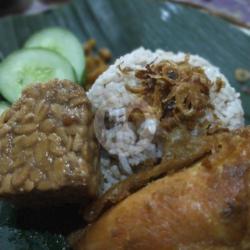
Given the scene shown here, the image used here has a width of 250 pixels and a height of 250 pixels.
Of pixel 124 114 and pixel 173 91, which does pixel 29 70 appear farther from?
pixel 173 91

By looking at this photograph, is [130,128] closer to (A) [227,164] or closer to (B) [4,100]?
(A) [227,164]

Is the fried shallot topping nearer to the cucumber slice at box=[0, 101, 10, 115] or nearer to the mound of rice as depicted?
the mound of rice

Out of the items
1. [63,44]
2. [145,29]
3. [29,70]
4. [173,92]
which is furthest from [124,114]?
[145,29]

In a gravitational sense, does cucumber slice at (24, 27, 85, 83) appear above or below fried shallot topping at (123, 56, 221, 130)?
below

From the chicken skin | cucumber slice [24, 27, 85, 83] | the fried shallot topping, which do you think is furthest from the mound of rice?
cucumber slice [24, 27, 85, 83]

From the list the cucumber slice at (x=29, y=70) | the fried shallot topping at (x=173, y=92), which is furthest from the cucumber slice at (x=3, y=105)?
the fried shallot topping at (x=173, y=92)
